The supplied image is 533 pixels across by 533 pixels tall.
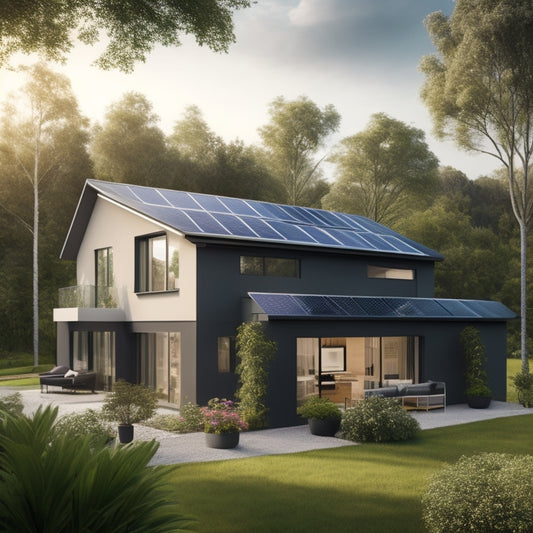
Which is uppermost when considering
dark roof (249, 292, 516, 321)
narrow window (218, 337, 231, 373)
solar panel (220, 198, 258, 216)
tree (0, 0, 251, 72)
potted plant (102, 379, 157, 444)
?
tree (0, 0, 251, 72)

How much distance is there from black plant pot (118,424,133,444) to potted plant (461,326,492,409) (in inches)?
438

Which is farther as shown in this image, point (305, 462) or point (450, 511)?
point (305, 462)

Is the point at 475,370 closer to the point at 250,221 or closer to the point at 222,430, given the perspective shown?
the point at 250,221

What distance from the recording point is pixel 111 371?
856 inches

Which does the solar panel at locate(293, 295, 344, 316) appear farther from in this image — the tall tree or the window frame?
the tall tree

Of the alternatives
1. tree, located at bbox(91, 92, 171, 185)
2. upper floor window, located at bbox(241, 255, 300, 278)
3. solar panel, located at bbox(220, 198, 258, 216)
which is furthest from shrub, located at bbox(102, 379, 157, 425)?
tree, located at bbox(91, 92, 171, 185)

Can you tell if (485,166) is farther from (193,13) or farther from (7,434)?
(7,434)

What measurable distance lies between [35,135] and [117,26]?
1112 inches

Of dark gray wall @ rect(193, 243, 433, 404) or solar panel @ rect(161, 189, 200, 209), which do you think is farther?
solar panel @ rect(161, 189, 200, 209)

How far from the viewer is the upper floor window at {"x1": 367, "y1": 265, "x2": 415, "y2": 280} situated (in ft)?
72.6

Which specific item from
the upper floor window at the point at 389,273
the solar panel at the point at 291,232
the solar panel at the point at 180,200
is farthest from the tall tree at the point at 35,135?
the upper floor window at the point at 389,273

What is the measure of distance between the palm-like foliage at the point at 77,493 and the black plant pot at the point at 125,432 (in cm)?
904

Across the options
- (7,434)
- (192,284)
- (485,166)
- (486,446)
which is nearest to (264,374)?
(192,284)

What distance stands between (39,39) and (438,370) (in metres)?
15.2
